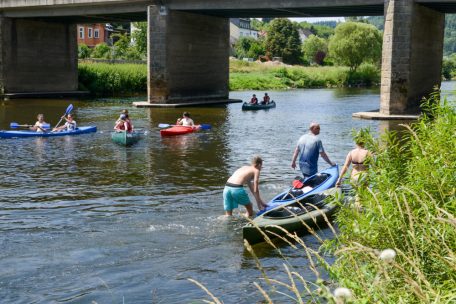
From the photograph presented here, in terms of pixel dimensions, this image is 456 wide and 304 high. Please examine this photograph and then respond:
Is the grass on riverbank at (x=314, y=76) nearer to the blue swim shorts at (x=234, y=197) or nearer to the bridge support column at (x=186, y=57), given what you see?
the bridge support column at (x=186, y=57)

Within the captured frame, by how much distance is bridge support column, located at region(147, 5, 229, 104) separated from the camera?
33938 millimetres

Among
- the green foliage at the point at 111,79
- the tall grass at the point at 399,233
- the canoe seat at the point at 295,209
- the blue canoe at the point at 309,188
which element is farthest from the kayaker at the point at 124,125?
the green foliage at the point at 111,79

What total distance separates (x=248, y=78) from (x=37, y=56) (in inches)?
1032

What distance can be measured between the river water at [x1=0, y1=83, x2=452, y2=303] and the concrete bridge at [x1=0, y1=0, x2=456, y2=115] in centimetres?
726

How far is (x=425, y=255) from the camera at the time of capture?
204 inches

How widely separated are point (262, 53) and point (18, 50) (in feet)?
226

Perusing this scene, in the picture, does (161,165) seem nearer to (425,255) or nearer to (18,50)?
(425,255)

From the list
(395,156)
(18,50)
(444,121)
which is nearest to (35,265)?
(395,156)

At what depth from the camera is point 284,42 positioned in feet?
329

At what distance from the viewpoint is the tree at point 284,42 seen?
3947 inches

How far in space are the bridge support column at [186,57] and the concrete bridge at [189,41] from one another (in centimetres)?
5

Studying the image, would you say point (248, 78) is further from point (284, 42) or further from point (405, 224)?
point (405, 224)

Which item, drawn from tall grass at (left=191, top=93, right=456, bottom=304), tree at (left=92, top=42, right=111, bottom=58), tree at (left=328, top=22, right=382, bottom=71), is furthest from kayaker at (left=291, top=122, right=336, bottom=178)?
tree at (left=92, top=42, right=111, bottom=58)

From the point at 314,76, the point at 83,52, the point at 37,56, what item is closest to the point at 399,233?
the point at 37,56
